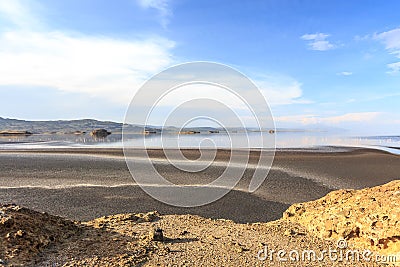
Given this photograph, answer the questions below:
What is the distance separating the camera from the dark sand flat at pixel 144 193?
43.1ft

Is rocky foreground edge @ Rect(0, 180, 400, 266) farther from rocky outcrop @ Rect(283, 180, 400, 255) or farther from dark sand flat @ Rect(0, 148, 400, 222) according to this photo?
dark sand flat @ Rect(0, 148, 400, 222)

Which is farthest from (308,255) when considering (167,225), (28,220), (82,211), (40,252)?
(82,211)

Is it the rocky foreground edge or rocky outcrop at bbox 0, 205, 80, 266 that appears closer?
rocky outcrop at bbox 0, 205, 80, 266

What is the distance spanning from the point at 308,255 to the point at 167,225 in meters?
4.03

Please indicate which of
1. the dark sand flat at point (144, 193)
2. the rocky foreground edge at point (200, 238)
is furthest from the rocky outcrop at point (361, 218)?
the dark sand flat at point (144, 193)

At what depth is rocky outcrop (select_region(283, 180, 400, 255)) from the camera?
687 centimetres

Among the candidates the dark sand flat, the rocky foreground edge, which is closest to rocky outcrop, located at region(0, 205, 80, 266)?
the rocky foreground edge

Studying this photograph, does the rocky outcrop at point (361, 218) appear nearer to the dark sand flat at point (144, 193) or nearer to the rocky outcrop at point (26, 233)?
the dark sand flat at point (144, 193)

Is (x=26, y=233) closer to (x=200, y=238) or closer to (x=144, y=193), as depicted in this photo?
(x=200, y=238)

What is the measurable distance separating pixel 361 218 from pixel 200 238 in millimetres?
4060

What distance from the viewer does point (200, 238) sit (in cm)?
782

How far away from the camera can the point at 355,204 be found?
819 centimetres

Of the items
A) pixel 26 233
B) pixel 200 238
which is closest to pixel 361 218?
pixel 200 238

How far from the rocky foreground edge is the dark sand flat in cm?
351
